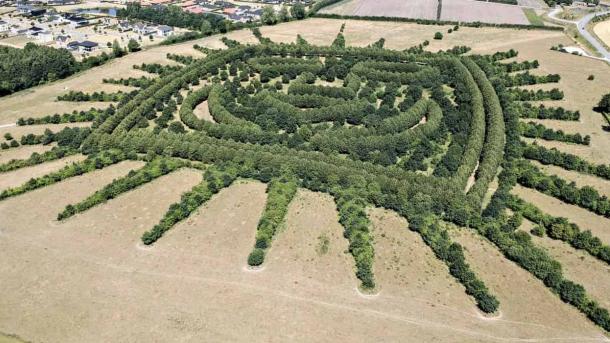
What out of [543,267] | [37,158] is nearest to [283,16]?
[37,158]

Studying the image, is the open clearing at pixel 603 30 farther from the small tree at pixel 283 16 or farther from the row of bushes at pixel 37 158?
the row of bushes at pixel 37 158

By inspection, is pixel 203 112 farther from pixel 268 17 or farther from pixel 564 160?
pixel 268 17

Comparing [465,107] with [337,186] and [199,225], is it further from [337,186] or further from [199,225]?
[199,225]

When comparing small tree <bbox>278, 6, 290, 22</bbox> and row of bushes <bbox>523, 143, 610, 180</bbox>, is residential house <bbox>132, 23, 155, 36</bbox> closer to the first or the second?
small tree <bbox>278, 6, 290, 22</bbox>

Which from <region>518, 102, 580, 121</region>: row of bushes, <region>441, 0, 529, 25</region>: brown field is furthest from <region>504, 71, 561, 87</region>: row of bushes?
<region>441, 0, 529, 25</region>: brown field

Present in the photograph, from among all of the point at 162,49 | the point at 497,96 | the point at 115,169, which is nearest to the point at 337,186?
the point at 115,169

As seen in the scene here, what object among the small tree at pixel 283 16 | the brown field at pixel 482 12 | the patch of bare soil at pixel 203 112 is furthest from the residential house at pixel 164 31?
the brown field at pixel 482 12
